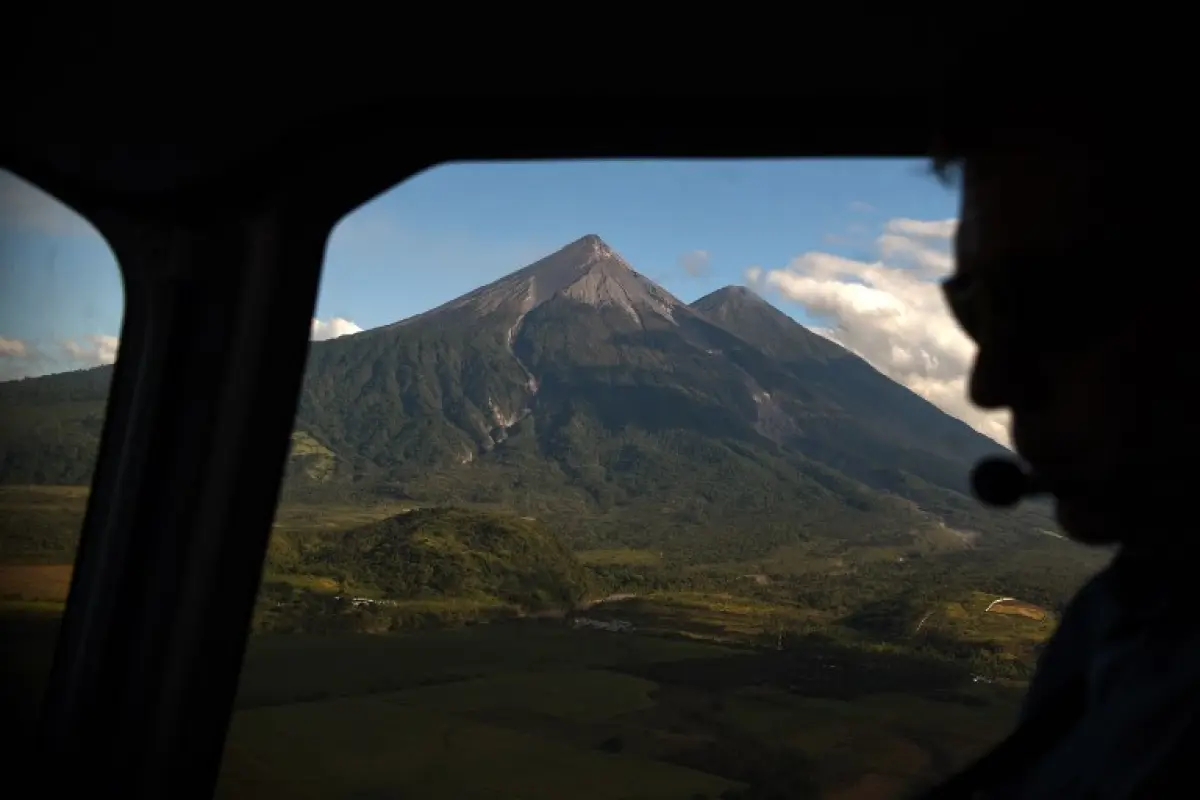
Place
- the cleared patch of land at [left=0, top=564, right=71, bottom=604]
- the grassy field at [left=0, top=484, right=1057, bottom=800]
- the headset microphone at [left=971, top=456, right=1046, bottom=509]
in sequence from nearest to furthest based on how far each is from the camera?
the headset microphone at [left=971, top=456, right=1046, bottom=509], the cleared patch of land at [left=0, top=564, right=71, bottom=604], the grassy field at [left=0, top=484, right=1057, bottom=800]

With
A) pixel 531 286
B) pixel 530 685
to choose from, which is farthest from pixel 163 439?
pixel 531 286

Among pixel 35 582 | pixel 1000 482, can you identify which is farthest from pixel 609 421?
pixel 1000 482

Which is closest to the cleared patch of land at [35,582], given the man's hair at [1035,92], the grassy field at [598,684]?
the grassy field at [598,684]

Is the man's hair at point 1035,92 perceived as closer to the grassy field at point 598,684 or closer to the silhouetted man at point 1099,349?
the silhouetted man at point 1099,349

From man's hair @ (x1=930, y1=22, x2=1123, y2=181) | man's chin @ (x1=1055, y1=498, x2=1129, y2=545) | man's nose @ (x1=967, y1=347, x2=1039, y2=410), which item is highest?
man's hair @ (x1=930, y1=22, x2=1123, y2=181)

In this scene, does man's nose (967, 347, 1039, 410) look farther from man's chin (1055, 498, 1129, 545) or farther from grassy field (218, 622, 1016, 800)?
grassy field (218, 622, 1016, 800)

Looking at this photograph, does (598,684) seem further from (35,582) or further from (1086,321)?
(1086,321)

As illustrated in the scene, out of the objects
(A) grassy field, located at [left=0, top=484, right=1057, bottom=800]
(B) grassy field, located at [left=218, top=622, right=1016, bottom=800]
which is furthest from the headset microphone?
(B) grassy field, located at [left=218, top=622, right=1016, bottom=800]
